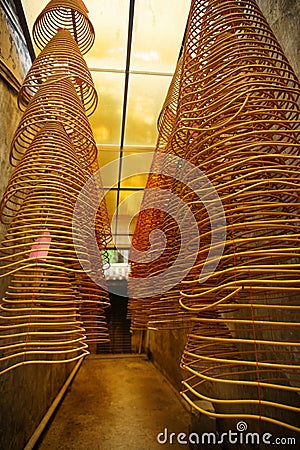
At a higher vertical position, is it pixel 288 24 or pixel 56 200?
pixel 288 24

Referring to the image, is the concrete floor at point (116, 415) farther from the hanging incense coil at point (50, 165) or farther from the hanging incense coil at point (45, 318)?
the hanging incense coil at point (50, 165)

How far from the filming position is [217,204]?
0.75 meters

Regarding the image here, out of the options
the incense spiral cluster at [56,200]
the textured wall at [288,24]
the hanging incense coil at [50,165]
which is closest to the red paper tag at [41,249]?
the incense spiral cluster at [56,200]

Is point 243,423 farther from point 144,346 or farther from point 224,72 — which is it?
point 144,346

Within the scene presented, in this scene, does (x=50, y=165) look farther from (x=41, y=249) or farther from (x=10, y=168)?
(x=10, y=168)

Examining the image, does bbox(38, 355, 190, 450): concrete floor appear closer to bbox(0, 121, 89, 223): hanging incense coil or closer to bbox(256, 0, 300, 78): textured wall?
bbox(0, 121, 89, 223): hanging incense coil

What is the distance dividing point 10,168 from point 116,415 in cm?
265

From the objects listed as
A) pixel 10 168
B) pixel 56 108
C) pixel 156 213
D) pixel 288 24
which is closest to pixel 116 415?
pixel 156 213

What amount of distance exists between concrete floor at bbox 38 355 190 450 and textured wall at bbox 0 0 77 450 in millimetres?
482

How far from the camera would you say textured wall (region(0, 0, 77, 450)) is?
158 cm

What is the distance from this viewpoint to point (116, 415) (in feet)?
9.68

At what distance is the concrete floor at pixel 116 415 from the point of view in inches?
94.3

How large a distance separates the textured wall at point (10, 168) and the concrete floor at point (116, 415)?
0.48m

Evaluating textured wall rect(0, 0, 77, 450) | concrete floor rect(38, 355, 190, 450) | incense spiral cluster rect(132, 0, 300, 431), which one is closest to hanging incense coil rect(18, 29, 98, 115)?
textured wall rect(0, 0, 77, 450)
